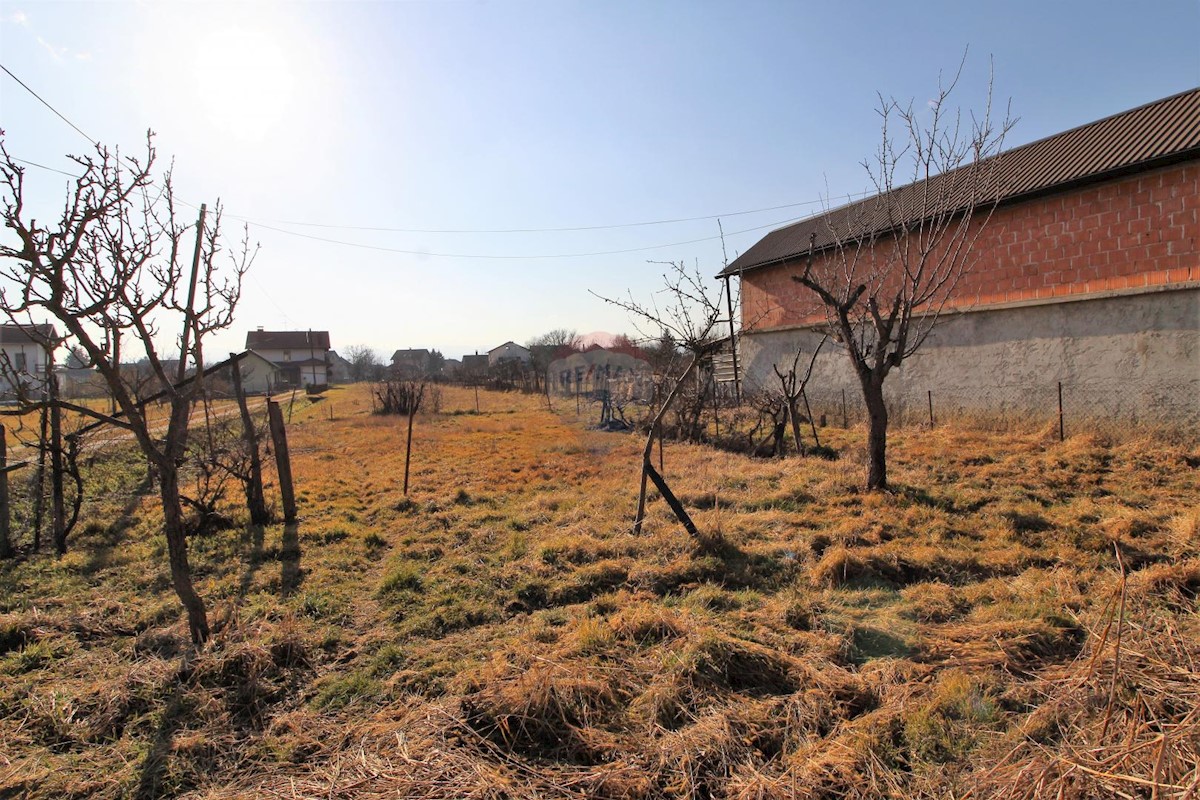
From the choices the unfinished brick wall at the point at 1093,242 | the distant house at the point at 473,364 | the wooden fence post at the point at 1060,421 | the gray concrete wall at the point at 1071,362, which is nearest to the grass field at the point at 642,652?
the gray concrete wall at the point at 1071,362

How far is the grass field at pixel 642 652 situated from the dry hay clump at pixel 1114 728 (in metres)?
0.02

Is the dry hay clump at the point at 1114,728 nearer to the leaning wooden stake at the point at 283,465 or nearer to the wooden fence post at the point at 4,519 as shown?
the leaning wooden stake at the point at 283,465

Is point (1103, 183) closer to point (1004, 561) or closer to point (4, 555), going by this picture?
point (1004, 561)

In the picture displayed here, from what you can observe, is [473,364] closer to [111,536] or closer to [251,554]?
[111,536]

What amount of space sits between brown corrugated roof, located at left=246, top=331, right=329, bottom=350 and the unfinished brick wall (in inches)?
2547

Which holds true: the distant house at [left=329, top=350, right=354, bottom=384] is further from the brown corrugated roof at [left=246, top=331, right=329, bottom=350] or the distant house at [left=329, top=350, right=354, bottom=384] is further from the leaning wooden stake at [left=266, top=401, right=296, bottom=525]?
the leaning wooden stake at [left=266, top=401, right=296, bottom=525]

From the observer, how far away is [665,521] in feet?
20.4

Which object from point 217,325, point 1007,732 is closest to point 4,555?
point 217,325

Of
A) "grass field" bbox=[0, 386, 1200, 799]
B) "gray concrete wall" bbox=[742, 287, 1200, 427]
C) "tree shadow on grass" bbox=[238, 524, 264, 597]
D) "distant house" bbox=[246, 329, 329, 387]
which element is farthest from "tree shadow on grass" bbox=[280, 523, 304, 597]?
"distant house" bbox=[246, 329, 329, 387]

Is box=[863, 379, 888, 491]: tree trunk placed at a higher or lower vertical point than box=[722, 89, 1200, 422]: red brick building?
lower

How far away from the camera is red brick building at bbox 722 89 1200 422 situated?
8609mm

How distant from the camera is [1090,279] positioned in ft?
31.7

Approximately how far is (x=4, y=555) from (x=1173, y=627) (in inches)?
377

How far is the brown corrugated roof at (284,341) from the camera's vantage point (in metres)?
63.8
